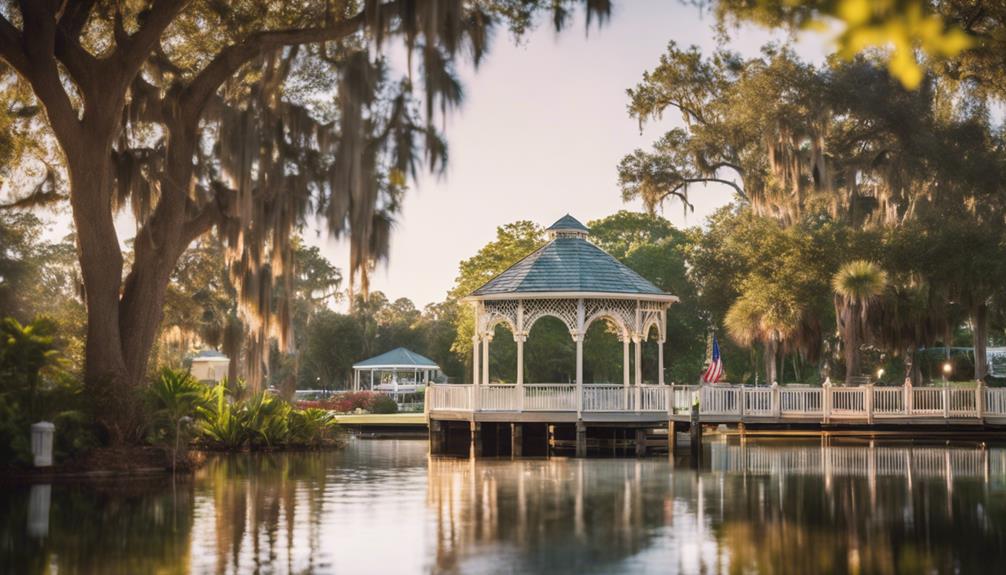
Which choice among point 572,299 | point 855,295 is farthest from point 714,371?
point 855,295

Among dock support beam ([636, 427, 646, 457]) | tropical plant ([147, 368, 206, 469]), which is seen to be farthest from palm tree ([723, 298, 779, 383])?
tropical plant ([147, 368, 206, 469])

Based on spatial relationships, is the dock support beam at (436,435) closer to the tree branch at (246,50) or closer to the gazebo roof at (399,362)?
the tree branch at (246,50)

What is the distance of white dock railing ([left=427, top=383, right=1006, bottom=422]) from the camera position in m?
30.9

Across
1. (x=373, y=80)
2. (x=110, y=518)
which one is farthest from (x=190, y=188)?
(x=110, y=518)

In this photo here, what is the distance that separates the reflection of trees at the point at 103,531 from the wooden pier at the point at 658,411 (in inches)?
540

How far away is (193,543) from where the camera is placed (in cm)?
1192

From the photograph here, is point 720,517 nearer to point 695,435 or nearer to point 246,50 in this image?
point 246,50

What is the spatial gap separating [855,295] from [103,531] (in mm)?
25892

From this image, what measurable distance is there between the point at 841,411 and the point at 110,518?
2316 centimetres

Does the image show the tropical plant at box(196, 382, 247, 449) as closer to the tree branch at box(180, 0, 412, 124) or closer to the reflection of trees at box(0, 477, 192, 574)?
the tree branch at box(180, 0, 412, 124)

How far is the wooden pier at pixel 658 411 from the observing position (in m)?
30.8

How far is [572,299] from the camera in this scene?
31.3 m

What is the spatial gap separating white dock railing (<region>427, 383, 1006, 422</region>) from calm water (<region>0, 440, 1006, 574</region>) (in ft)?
24.2

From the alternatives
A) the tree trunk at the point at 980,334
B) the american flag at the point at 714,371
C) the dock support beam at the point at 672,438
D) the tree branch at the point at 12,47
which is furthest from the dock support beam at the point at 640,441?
the tree branch at the point at 12,47
